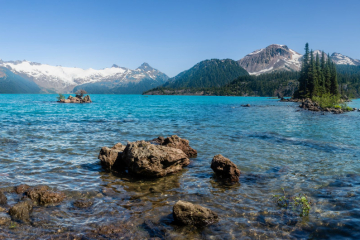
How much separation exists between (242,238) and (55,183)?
9002 millimetres

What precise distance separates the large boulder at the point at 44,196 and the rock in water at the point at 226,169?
25.2ft

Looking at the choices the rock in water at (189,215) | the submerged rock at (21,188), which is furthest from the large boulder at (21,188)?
the rock in water at (189,215)

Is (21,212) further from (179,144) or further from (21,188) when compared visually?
(179,144)

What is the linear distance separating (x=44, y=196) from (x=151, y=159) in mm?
5131

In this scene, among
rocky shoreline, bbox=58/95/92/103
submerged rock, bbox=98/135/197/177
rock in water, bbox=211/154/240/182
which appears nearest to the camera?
rock in water, bbox=211/154/240/182

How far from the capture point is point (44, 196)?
9055 mm

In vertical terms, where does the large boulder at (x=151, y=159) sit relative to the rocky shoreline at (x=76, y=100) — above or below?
below

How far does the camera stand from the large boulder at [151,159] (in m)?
12.1

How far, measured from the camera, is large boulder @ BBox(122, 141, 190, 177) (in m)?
12.1

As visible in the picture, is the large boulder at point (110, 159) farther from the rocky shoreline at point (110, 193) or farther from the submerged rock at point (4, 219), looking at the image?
the submerged rock at point (4, 219)

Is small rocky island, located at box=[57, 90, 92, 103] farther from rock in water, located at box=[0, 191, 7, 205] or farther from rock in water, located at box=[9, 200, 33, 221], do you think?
rock in water, located at box=[9, 200, 33, 221]

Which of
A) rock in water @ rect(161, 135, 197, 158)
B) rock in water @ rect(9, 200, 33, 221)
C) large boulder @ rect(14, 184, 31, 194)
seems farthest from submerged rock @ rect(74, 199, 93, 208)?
rock in water @ rect(161, 135, 197, 158)

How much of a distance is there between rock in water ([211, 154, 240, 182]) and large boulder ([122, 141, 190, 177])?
2.17 m

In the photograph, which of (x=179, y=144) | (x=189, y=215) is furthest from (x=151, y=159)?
(x=189, y=215)
